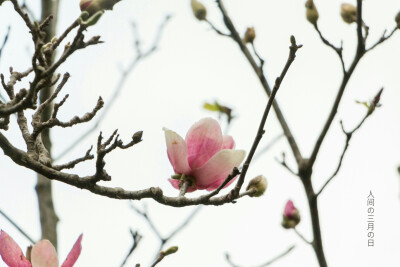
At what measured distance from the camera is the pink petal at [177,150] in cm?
146

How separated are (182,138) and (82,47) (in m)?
0.38

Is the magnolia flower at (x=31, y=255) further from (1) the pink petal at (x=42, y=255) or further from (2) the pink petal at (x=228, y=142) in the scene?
(2) the pink petal at (x=228, y=142)

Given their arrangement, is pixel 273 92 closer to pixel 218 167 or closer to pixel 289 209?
pixel 218 167

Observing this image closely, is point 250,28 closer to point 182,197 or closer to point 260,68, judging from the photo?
point 260,68

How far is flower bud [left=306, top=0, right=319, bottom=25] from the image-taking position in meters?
2.17

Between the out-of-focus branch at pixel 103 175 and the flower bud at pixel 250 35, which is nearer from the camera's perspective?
the out-of-focus branch at pixel 103 175

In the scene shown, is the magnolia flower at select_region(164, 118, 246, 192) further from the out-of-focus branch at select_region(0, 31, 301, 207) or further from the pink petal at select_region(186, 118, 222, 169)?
the out-of-focus branch at select_region(0, 31, 301, 207)

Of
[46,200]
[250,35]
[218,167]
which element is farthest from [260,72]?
[46,200]

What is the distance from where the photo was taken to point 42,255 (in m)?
1.31

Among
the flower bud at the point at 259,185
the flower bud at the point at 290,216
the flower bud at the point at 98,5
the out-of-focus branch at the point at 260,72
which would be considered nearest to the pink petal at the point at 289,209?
the flower bud at the point at 290,216

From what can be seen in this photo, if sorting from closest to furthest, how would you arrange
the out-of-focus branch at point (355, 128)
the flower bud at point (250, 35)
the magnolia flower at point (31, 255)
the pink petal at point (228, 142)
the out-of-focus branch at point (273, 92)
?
the out-of-focus branch at point (273, 92), the magnolia flower at point (31, 255), the pink petal at point (228, 142), the out-of-focus branch at point (355, 128), the flower bud at point (250, 35)

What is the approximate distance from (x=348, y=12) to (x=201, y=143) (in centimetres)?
112

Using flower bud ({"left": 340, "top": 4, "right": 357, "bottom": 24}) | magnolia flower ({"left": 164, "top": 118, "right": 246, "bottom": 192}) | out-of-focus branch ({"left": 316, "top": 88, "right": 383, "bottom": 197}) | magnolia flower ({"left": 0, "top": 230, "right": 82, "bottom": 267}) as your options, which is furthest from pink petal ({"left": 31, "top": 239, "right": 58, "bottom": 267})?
flower bud ({"left": 340, "top": 4, "right": 357, "bottom": 24})

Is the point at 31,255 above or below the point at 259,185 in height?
below
